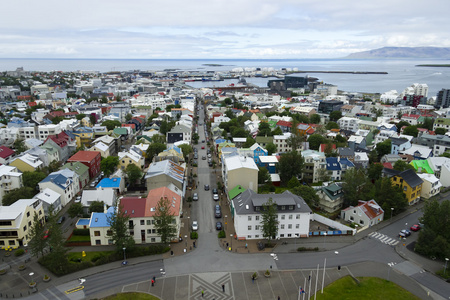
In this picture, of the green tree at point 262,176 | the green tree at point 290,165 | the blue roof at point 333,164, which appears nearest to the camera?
the green tree at point 262,176

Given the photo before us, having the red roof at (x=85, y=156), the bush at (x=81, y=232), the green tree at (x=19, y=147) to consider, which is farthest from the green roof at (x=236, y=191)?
the green tree at (x=19, y=147)

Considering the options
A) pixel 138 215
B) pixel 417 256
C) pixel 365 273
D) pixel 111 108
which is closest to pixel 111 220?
pixel 138 215

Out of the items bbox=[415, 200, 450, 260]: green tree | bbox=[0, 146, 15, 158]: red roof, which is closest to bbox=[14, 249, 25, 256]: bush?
bbox=[0, 146, 15, 158]: red roof

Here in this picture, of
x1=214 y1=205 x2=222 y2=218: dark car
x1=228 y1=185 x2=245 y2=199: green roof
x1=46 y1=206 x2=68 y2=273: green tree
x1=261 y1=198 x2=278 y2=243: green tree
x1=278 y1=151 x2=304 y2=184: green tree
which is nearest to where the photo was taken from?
x1=46 y1=206 x2=68 y2=273: green tree

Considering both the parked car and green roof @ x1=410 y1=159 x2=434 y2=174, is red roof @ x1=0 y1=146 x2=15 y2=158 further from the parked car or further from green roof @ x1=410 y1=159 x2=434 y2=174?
green roof @ x1=410 y1=159 x2=434 y2=174

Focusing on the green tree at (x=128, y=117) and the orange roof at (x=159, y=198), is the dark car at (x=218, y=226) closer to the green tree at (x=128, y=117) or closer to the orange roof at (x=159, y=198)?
the orange roof at (x=159, y=198)

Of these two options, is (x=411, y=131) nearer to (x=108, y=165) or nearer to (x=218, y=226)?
(x=218, y=226)
